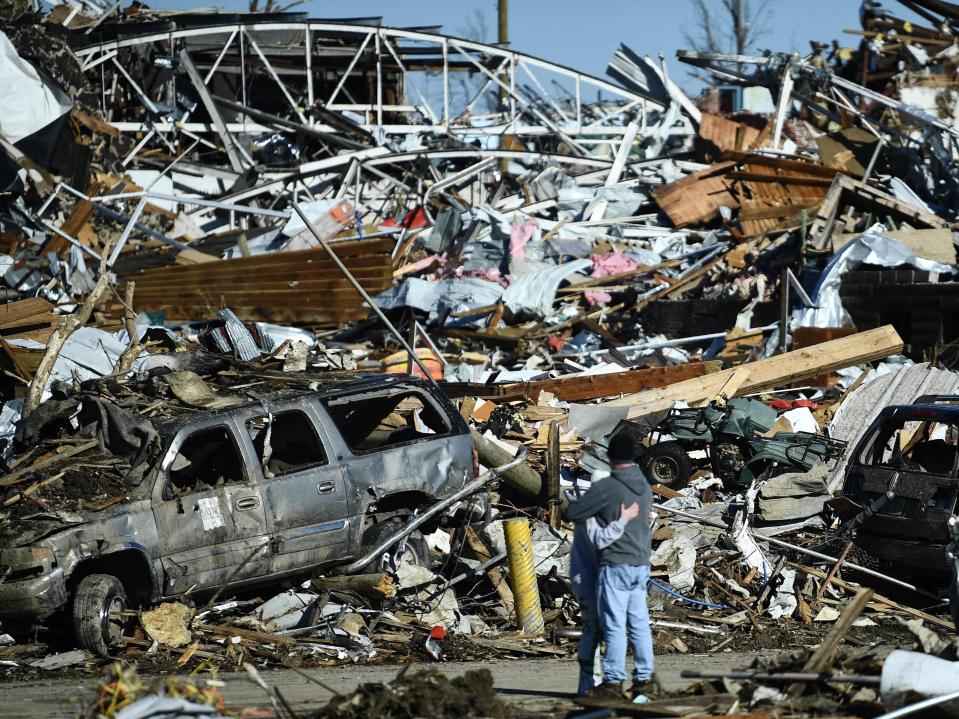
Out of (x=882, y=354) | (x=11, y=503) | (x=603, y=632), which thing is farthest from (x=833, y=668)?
(x=882, y=354)

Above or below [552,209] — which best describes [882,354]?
below

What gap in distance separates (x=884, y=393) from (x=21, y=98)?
16.5 metres

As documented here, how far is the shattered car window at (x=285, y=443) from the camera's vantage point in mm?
9398

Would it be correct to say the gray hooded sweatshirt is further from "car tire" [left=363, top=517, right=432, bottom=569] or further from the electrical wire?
"car tire" [left=363, top=517, right=432, bottom=569]

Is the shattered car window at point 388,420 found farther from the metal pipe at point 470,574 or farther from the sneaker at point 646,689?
the sneaker at point 646,689

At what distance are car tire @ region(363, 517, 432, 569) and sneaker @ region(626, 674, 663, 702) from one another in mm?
3487

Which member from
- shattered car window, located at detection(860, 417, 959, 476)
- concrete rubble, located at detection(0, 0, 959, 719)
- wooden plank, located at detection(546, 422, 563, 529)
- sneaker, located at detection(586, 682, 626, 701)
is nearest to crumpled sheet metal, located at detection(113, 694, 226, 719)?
concrete rubble, located at detection(0, 0, 959, 719)

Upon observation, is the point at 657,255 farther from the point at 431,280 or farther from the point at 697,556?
the point at 697,556

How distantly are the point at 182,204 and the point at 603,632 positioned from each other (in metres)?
20.5

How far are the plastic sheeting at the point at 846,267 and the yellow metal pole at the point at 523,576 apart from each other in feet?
33.3

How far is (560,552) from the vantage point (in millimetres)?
10102

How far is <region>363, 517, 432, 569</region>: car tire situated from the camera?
31.8 ft

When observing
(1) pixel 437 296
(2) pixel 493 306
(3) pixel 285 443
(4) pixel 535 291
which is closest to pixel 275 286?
(1) pixel 437 296

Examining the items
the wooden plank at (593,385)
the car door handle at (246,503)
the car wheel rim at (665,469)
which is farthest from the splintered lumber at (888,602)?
the wooden plank at (593,385)
